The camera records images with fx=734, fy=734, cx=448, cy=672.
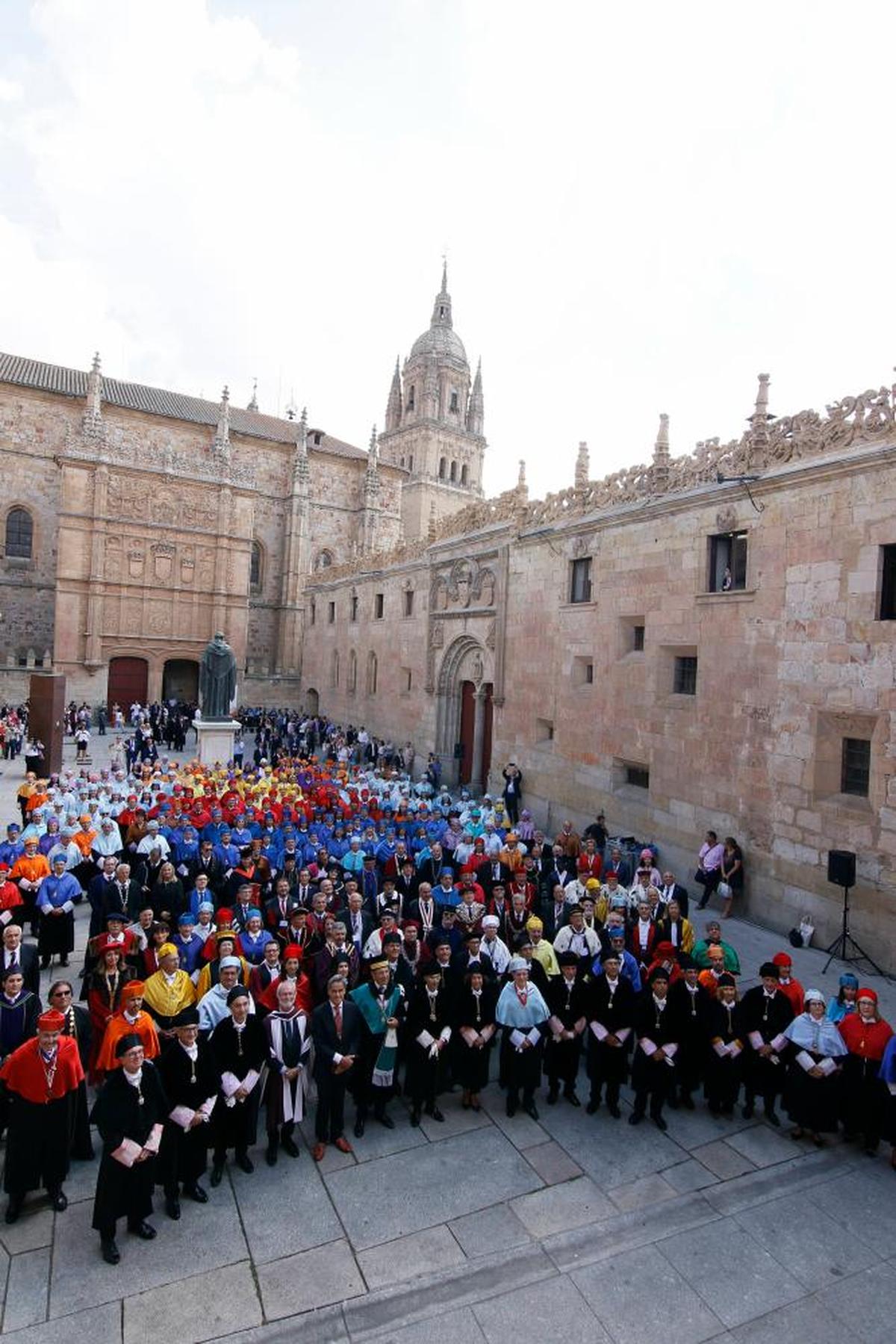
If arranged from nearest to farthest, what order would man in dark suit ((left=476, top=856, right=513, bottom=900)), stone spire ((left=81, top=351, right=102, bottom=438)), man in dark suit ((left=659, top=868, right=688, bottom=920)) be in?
man in dark suit ((left=659, top=868, right=688, bottom=920))
man in dark suit ((left=476, top=856, right=513, bottom=900))
stone spire ((left=81, top=351, right=102, bottom=438))

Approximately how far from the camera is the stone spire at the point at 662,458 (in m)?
14.9

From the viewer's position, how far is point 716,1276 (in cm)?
500

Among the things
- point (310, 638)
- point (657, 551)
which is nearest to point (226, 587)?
point (310, 638)

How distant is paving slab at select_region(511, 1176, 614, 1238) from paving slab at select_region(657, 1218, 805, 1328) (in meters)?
0.52

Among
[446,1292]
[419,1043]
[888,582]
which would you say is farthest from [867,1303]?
[888,582]

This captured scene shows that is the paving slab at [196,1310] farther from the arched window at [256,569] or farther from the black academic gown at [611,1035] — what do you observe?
the arched window at [256,569]

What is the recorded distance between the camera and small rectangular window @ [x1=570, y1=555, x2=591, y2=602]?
17.2 m

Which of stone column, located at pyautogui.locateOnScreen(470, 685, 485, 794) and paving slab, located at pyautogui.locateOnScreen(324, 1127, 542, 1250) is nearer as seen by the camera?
paving slab, located at pyautogui.locateOnScreen(324, 1127, 542, 1250)

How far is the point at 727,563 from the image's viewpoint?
1378cm

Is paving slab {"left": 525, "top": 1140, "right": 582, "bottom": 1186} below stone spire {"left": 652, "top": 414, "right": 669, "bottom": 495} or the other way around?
below

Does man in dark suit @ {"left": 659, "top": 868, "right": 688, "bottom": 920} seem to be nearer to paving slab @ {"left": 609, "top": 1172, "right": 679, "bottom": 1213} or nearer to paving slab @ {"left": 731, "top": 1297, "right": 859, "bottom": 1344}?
paving slab @ {"left": 609, "top": 1172, "right": 679, "bottom": 1213}

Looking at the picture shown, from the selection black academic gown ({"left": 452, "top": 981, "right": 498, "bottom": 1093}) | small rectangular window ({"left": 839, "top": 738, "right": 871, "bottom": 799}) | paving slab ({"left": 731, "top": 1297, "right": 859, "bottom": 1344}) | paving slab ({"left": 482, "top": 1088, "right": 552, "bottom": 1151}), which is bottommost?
paving slab ({"left": 482, "top": 1088, "right": 552, "bottom": 1151})

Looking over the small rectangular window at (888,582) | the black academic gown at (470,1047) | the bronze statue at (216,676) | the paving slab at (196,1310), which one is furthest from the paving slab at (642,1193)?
the bronze statue at (216,676)

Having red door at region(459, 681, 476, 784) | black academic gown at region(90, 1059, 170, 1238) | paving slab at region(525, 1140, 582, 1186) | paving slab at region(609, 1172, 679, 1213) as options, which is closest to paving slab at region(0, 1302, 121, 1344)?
black academic gown at region(90, 1059, 170, 1238)
